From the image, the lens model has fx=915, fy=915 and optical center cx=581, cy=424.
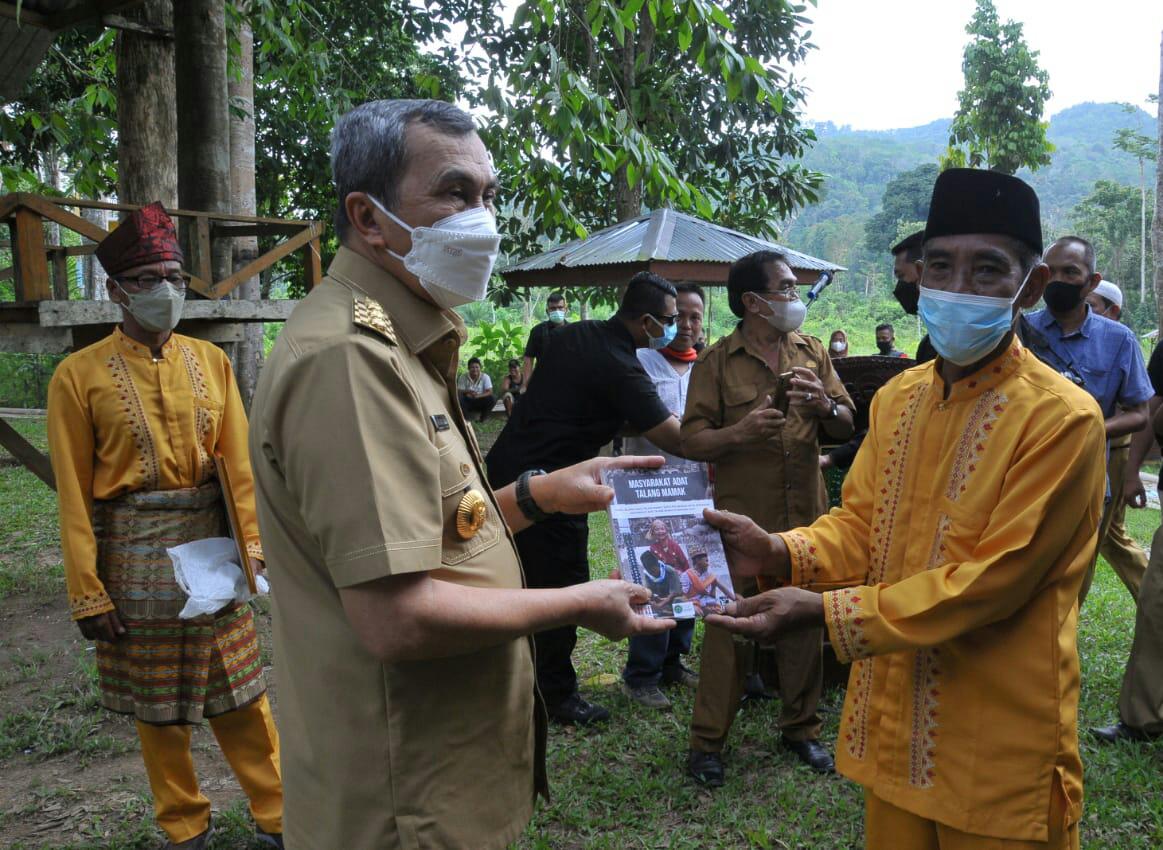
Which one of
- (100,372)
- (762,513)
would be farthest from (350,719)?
(762,513)

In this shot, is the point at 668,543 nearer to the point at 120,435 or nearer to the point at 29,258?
the point at 120,435

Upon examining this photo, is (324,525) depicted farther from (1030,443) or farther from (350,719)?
(1030,443)

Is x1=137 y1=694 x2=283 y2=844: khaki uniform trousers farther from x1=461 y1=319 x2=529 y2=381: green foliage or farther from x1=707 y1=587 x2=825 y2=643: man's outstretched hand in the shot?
x1=461 y1=319 x2=529 y2=381: green foliage

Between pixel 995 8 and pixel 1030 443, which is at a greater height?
pixel 995 8

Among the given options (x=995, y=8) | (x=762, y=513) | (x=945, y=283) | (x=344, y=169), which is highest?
(x=995, y=8)

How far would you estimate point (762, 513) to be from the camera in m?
4.19

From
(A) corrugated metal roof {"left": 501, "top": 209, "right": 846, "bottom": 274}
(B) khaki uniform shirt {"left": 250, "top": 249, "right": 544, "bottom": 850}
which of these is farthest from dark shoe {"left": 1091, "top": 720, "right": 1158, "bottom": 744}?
(A) corrugated metal roof {"left": 501, "top": 209, "right": 846, "bottom": 274}

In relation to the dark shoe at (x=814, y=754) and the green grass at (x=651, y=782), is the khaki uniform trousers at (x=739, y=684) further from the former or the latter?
the green grass at (x=651, y=782)

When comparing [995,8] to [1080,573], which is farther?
[995,8]

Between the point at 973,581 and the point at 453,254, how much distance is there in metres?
1.23

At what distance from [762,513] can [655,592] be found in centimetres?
221

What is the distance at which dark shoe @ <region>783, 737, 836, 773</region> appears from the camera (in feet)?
13.4

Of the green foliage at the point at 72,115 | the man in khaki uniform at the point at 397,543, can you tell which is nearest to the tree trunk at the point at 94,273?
the green foliage at the point at 72,115

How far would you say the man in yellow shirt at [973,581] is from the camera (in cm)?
188
